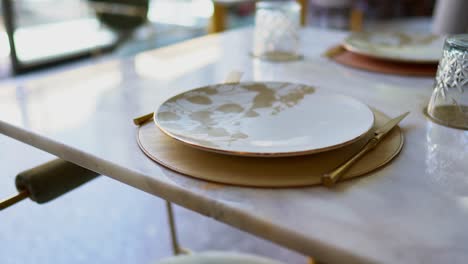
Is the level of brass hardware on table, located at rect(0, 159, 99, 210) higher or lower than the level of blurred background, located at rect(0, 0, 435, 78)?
higher

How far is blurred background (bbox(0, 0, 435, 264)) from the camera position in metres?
1.39

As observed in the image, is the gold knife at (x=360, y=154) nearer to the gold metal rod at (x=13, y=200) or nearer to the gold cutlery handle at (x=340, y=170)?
the gold cutlery handle at (x=340, y=170)

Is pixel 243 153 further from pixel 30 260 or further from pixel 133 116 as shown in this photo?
pixel 30 260

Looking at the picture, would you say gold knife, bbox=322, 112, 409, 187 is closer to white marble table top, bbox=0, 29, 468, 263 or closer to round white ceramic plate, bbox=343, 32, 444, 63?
white marble table top, bbox=0, 29, 468, 263

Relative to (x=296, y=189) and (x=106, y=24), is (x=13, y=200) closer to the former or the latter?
(x=296, y=189)

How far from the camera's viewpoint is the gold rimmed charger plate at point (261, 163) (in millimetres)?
495

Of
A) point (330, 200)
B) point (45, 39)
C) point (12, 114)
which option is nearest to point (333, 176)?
point (330, 200)

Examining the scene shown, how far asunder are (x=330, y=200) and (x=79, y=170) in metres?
0.58

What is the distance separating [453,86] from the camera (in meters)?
0.67

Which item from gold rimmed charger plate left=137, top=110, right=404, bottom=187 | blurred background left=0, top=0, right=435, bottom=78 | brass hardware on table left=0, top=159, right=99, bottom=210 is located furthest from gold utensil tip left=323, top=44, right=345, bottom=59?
blurred background left=0, top=0, right=435, bottom=78

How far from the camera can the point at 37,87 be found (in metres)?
0.82

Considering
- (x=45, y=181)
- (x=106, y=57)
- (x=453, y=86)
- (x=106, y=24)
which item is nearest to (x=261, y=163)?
(x=453, y=86)

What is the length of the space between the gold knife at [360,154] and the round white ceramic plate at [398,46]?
13.3 inches

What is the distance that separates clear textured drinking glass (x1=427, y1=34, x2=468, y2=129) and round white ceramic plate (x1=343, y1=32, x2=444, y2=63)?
0.24 m
